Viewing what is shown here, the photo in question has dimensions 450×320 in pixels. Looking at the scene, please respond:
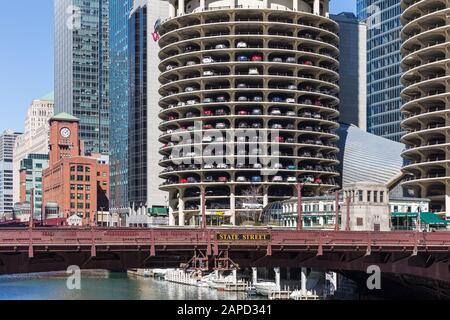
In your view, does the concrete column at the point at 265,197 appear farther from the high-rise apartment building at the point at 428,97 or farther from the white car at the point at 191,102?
the high-rise apartment building at the point at 428,97

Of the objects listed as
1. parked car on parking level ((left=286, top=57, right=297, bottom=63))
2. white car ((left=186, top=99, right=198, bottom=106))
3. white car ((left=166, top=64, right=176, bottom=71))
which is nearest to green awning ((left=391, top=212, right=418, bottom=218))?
parked car on parking level ((left=286, top=57, right=297, bottom=63))

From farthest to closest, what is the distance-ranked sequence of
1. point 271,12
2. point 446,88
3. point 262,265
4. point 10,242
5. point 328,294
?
point 271,12
point 446,88
point 328,294
point 262,265
point 10,242

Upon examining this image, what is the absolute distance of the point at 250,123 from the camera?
173 meters

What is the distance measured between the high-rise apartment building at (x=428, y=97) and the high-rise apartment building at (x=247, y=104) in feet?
81.6

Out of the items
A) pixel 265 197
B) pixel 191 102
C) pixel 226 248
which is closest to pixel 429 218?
pixel 265 197

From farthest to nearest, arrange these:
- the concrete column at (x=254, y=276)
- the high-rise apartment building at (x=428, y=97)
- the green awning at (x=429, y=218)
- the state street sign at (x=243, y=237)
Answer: the high-rise apartment building at (x=428, y=97) → the green awning at (x=429, y=218) → the concrete column at (x=254, y=276) → the state street sign at (x=243, y=237)

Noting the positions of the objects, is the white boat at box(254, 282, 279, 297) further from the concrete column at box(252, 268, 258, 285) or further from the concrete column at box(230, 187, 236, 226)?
the concrete column at box(230, 187, 236, 226)

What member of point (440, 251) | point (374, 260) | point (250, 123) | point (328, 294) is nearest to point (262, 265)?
point (374, 260)

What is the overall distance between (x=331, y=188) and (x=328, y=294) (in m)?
62.2

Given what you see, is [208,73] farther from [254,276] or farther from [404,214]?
[254,276]

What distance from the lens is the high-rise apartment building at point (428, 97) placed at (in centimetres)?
14412

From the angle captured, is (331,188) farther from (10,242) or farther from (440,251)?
(10,242)

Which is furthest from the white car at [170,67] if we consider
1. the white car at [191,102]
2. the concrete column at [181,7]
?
the concrete column at [181,7]

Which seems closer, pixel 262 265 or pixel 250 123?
pixel 262 265
